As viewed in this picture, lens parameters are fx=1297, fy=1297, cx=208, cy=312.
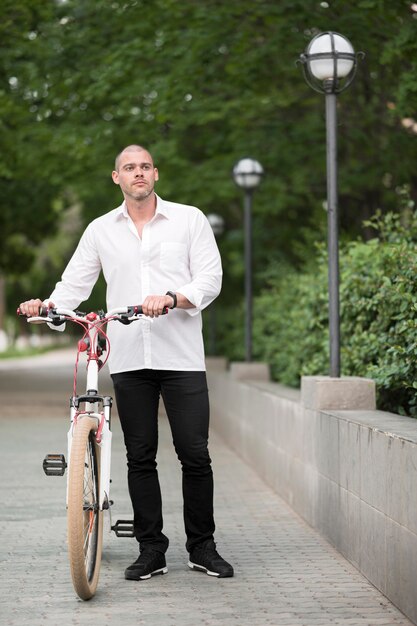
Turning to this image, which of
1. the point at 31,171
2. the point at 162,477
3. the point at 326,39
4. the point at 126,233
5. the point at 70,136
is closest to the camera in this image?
the point at 126,233

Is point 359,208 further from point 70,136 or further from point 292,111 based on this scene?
point 70,136

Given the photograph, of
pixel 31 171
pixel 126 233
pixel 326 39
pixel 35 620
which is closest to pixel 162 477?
pixel 326 39

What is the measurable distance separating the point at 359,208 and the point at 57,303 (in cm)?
1516

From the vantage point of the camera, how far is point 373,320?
9.69 meters

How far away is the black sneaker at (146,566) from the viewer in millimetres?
6398

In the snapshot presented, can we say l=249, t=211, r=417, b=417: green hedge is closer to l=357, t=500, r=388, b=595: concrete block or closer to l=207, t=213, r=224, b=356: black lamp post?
l=357, t=500, r=388, b=595: concrete block

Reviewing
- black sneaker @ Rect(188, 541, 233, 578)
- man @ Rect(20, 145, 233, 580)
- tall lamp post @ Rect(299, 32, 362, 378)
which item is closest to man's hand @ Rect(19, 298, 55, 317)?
man @ Rect(20, 145, 233, 580)

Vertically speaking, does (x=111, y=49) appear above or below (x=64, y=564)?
above

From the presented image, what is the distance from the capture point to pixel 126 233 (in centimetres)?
650

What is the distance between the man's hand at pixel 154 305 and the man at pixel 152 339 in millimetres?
469

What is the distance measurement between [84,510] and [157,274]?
124 cm

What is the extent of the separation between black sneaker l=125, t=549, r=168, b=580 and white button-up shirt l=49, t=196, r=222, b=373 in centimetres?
94

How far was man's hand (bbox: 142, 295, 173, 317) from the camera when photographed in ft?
19.2

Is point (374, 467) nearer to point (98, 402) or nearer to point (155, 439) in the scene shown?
point (155, 439)
